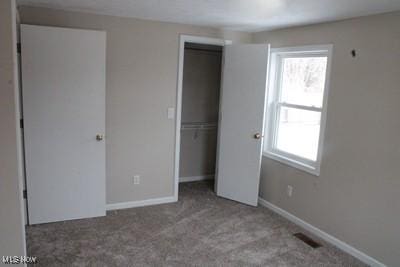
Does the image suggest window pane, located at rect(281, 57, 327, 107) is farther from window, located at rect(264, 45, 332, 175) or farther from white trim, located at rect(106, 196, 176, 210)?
white trim, located at rect(106, 196, 176, 210)

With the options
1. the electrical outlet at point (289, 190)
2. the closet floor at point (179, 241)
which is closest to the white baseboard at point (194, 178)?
the closet floor at point (179, 241)

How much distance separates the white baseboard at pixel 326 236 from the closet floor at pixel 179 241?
0.06 m

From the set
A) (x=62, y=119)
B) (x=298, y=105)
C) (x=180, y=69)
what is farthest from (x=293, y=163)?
(x=62, y=119)

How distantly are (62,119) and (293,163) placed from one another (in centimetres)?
256

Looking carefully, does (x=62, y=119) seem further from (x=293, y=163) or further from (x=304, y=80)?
(x=304, y=80)

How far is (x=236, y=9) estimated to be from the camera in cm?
294

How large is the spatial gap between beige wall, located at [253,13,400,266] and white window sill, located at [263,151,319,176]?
0.22 ft

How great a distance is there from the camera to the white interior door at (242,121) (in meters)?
3.97

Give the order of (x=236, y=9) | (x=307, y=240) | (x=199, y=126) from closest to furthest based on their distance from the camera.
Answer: (x=236, y=9) < (x=307, y=240) < (x=199, y=126)

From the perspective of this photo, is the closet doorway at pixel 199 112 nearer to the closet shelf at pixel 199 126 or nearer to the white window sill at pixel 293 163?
the closet shelf at pixel 199 126

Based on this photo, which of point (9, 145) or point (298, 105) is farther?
point (298, 105)

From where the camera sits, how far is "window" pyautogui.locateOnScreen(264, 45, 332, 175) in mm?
3473

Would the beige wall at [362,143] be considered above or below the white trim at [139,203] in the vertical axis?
above

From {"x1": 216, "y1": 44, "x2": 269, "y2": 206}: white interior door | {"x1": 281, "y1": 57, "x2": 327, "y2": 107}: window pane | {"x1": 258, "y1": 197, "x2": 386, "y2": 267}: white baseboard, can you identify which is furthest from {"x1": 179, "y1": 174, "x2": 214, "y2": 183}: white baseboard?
{"x1": 281, "y1": 57, "x2": 327, "y2": 107}: window pane
